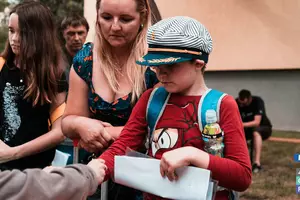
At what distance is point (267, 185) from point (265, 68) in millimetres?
3109

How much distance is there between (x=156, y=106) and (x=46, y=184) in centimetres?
51

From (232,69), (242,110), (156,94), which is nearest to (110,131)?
(156,94)

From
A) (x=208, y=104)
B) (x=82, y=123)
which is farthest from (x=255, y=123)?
(x=208, y=104)

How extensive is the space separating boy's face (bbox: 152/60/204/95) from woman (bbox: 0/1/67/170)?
3.41 feet

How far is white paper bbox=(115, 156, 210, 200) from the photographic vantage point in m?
1.30

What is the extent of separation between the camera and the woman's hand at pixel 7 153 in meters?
2.16

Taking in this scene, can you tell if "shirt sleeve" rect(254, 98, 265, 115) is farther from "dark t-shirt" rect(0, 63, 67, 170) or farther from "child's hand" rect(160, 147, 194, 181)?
"child's hand" rect(160, 147, 194, 181)

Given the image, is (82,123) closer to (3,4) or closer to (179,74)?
(179,74)

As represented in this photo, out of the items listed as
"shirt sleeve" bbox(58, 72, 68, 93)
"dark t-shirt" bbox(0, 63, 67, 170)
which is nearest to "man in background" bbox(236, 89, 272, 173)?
"shirt sleeve" bbox(58, 72, 68, 93)

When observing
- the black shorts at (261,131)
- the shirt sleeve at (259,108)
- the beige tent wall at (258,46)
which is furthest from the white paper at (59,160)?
the beige tent wall at (258,46)

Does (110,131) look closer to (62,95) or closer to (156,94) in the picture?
(156,94)

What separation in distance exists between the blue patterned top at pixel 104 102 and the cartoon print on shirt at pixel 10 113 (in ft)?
2.07

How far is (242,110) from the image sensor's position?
262 inches

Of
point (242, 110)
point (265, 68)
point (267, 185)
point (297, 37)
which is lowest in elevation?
point (267, 185)
